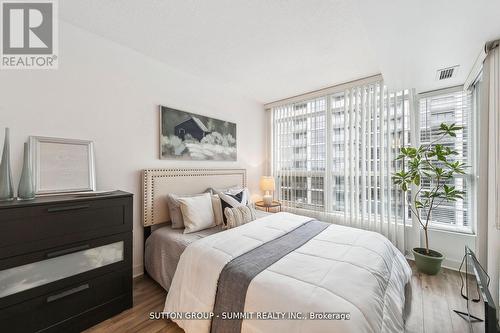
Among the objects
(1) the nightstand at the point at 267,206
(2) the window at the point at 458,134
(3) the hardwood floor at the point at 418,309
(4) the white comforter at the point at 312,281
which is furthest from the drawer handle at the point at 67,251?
(2) the window at the point at 458,134

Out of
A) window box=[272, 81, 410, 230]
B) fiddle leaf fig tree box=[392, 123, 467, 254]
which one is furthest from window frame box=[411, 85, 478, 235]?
window box=[272, 81, 410, 230]

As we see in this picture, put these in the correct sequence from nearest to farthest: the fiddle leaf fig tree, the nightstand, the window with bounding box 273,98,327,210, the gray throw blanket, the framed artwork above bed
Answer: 1. the gray throw blanket
2. the fiddle leaf fig tree
3. the framed artwork above bed
4. the window with bounding box 273,98,327,210
5. the nightstand

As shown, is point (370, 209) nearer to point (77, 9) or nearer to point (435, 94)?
point (435, 94)

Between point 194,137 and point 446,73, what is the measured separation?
321cm

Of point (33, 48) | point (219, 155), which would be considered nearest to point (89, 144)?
point (33, 48)

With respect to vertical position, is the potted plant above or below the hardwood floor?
above

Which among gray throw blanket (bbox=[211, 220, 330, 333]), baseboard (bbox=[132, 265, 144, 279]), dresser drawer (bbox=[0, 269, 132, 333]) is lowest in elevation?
baseboard (bbox=[132, 265, 144, 279])

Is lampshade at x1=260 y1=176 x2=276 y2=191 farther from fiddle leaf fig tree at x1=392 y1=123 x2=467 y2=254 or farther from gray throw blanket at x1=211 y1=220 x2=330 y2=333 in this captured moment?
gray throw blanket at x1=211 y1=220 x2=330 y2=333

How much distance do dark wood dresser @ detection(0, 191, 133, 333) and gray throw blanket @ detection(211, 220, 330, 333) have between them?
1.03m

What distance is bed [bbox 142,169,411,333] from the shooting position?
1078 mm

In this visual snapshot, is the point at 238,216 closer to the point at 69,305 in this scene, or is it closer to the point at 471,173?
the point at 69,305

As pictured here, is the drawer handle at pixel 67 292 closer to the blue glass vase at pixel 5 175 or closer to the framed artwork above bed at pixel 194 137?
the blue glass vase at pixel 5 175

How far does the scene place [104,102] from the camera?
83.5 inches

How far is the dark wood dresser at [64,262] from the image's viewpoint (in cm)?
132
